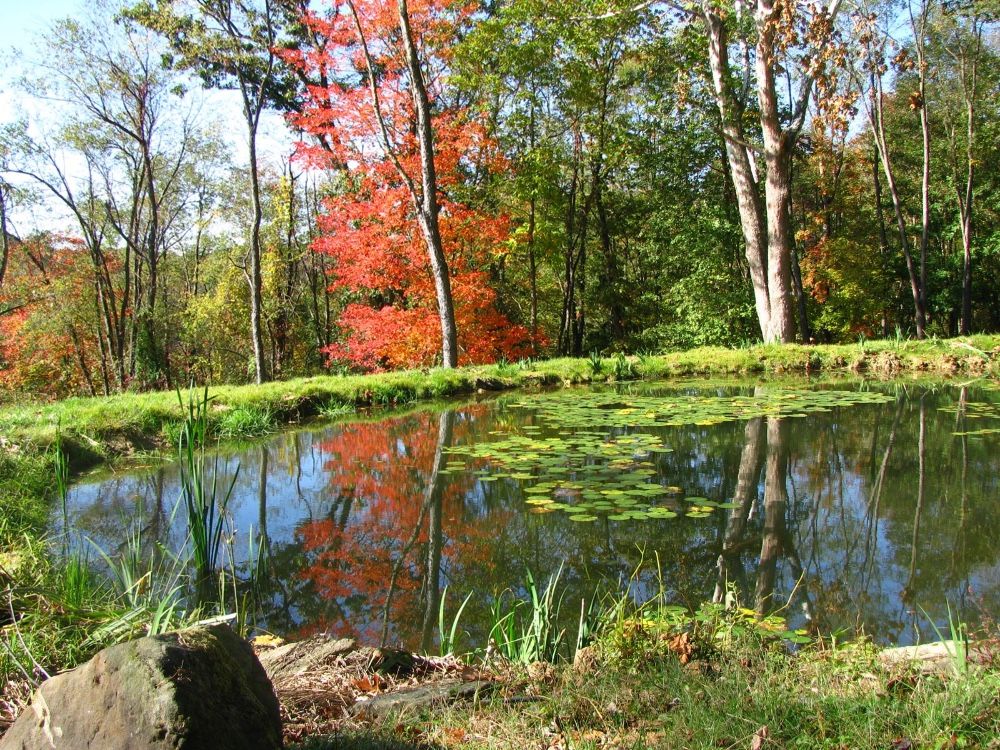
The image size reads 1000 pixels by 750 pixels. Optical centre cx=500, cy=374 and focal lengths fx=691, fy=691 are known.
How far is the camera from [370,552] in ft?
11.4

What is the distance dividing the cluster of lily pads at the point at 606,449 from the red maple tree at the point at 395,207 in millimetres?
4973

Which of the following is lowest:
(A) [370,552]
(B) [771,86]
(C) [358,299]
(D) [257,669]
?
(A) [370,552]

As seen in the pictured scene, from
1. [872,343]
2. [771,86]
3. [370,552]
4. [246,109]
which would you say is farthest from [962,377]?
[246,109]

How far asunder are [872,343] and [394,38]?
10.1 meters

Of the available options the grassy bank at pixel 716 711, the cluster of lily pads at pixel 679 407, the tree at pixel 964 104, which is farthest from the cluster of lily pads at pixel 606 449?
the tree at pixel 964 104

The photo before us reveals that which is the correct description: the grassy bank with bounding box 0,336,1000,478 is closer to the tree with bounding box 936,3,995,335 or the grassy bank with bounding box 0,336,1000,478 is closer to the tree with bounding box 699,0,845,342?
the tree with bounding box 699,0,845,342

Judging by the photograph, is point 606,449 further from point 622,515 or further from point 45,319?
point 45,319

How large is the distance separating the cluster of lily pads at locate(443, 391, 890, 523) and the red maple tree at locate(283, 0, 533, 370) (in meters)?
4.97

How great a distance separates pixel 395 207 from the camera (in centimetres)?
1288

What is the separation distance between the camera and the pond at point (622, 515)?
2.75 meters

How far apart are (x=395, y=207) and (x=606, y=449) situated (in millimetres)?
8834

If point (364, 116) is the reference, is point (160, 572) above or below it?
below

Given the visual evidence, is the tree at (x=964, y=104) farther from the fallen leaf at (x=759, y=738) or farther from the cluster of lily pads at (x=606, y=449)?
the fallen leaf at (x=759, y=738)

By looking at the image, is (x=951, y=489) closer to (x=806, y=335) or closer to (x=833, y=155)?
(x=806, y=335)
